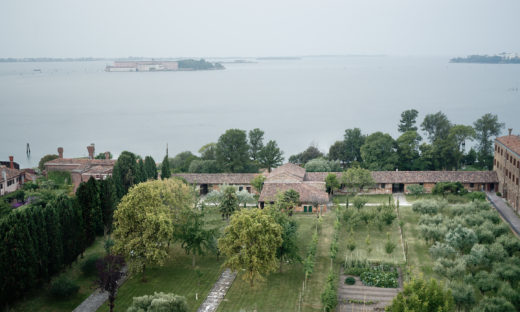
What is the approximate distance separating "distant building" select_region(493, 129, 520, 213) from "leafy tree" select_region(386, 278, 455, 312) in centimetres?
2305

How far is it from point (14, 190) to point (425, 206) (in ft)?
129

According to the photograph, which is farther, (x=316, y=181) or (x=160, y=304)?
(x=316, y=181)

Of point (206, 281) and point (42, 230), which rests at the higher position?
point (42, 230)

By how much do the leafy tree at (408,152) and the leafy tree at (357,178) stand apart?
10.1 meters

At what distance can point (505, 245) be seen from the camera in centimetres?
2869

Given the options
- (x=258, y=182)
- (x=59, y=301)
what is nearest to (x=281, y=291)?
(x=59, y=301)

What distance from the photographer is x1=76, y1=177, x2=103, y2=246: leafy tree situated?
1282 inches

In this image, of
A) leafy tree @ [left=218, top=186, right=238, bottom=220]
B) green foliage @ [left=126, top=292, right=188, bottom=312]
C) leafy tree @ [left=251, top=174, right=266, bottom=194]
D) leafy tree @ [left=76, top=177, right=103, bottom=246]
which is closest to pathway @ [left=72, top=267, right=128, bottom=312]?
green foliage @ [left=126, top=292, right=188, bottom=312]

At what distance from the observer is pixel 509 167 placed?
41969mm

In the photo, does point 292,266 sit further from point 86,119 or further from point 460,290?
point 86,119

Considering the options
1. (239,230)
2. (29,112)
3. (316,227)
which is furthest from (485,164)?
(29,112)

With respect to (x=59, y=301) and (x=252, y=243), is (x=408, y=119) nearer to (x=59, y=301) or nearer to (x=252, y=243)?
(x=252, y=243)

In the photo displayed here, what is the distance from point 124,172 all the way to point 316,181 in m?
19.1

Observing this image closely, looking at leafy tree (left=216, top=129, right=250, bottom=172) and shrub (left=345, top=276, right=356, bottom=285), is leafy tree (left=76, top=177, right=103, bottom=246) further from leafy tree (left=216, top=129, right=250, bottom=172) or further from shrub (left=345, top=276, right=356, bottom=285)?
leafy tree (left=216, top=129, right=250, bottom=172)
